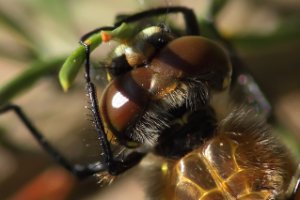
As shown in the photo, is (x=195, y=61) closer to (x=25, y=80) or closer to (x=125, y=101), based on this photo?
(x=125, y=101)

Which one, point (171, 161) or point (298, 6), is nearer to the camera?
point (171, 161)

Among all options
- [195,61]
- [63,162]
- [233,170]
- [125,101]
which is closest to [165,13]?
[195,61]

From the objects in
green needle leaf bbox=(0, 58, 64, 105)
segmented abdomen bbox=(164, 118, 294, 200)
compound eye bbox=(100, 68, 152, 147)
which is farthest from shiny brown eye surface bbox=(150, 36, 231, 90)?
green needle leaf bbox=(0, 58, 64, 105)

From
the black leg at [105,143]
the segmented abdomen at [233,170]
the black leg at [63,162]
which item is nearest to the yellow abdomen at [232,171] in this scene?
the segmented abdomen at [233,170]

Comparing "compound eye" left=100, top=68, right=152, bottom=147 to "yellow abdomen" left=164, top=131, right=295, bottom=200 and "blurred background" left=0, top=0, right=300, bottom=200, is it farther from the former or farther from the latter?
"blurred background" left=0, top=0, right=300, bottom=200

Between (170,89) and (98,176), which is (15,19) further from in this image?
(170,89)

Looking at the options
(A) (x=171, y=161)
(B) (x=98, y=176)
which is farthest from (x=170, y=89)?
(B) (x=98, y=176)

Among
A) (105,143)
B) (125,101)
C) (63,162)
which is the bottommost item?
(63,162)
